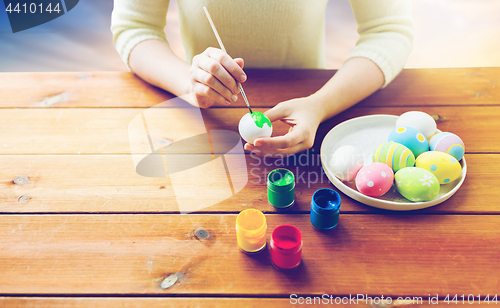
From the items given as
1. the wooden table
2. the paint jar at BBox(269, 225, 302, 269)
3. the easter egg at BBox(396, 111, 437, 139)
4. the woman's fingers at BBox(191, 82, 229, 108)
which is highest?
the woman's fingers at BBox(191, 82, 229, 108)

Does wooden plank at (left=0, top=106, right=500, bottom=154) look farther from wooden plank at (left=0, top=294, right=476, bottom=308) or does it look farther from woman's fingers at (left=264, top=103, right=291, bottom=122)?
wooden plank at (left=0, top=294, right=476, bottom=308)

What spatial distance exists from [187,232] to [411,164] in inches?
19.5

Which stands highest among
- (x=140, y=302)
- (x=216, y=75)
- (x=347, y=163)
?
(x=216, y=75)

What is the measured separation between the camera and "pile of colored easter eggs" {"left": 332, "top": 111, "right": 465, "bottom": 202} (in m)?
0.61

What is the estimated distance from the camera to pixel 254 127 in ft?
2.31

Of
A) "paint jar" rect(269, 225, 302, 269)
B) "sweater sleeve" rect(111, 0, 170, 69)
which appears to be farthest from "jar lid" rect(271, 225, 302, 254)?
"sweater sleeve" rect(111, 0, 170, 69)

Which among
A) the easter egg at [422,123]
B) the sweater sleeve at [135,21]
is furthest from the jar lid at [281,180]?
the sweater sleeve at [135,21]

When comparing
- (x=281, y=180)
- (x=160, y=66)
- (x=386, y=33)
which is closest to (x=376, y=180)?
(x=281, y=180)

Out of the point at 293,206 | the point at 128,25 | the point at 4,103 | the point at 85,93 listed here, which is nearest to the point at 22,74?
the point at 4,103

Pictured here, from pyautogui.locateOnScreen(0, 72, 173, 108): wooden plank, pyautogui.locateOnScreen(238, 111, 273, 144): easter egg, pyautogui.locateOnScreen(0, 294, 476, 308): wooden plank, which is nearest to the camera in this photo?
pyautogui.locateOnScreen(0, 294, 476, 308): wooden plank

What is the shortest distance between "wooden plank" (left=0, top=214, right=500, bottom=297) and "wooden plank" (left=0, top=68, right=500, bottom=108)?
42 cm

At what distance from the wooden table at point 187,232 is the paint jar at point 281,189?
2 cm

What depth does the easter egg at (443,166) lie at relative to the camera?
0.64 m

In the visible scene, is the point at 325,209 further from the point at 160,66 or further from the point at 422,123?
the point at 160,66
